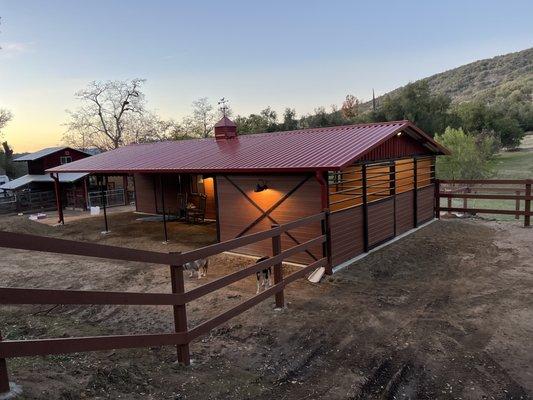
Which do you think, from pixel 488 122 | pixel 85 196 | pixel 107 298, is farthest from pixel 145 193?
→ pixel 488 122

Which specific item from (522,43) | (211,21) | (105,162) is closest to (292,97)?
(211,21)

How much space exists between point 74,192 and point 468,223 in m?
19.8

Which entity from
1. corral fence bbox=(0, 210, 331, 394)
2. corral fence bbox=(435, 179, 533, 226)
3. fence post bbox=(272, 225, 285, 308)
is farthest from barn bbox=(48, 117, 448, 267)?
corral fence bbox=(0, 210, 331, 394)

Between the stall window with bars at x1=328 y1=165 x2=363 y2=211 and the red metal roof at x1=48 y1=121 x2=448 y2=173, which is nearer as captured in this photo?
the red metal roof at x1=48 y1=121 x2=448 y2=173

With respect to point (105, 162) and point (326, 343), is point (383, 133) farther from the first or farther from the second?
point (105, 162)

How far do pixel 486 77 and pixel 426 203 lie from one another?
81.3m

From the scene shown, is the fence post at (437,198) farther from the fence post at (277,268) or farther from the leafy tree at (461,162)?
the fence post at (277,268)

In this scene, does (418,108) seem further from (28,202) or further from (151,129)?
(28,202)

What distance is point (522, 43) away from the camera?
277ft

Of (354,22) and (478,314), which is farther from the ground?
(354,22)

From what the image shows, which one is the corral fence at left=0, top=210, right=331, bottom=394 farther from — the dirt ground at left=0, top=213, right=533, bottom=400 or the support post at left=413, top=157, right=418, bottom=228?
the support post at left=413, top=157, right=418, bottom=228

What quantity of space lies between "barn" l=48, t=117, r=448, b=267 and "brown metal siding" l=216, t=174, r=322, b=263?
0.07 ft

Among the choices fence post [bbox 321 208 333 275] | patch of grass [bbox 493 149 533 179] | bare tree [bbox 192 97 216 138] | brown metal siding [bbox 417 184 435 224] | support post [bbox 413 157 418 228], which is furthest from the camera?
bare tree [bbox 192 97 216 138]

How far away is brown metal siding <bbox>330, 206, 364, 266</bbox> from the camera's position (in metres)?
8.48
